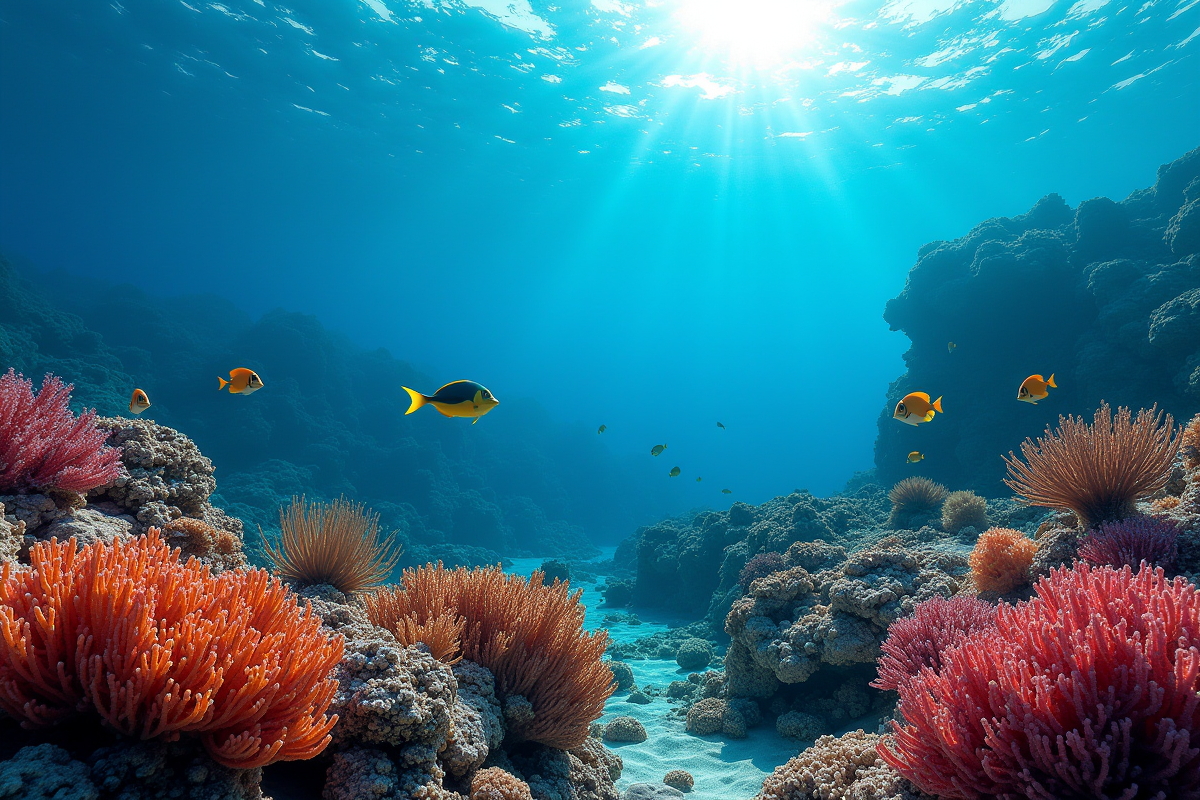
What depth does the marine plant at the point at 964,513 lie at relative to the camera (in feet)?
29.3

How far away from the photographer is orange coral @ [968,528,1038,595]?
14.6 ft

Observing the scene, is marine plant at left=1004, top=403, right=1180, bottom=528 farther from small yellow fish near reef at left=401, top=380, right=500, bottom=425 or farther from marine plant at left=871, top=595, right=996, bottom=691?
small yellow fish near reef at left=401, top=380, right=500, bottom=425

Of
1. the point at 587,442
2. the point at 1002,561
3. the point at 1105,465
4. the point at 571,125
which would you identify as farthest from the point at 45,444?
the point at 587,442

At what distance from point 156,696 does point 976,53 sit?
37.6 metres

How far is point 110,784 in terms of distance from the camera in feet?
4.28

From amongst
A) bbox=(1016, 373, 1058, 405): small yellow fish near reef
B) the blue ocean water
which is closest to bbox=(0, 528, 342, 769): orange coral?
bbox=(1016, 373, 1058, 405): small yellow fish near reef

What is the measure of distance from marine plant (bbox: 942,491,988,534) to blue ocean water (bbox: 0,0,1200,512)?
47.4 ft

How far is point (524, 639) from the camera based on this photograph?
A: 3.22 meters

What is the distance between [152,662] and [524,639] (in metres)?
2.22

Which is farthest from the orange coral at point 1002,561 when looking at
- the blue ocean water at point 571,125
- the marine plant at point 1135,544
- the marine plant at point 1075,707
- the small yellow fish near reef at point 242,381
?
the blue ocean water at point 571,125

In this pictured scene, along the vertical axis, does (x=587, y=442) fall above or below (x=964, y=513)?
above

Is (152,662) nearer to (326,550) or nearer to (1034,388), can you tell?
(326,550)

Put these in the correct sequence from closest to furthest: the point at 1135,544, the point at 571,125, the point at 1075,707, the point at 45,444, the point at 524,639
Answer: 1. the point at 1075,707
2. the point at 45,444
3. the point at 524,639
4. the point at 1135,544
5. the point at 571,125

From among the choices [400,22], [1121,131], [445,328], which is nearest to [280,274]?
[445,328]
